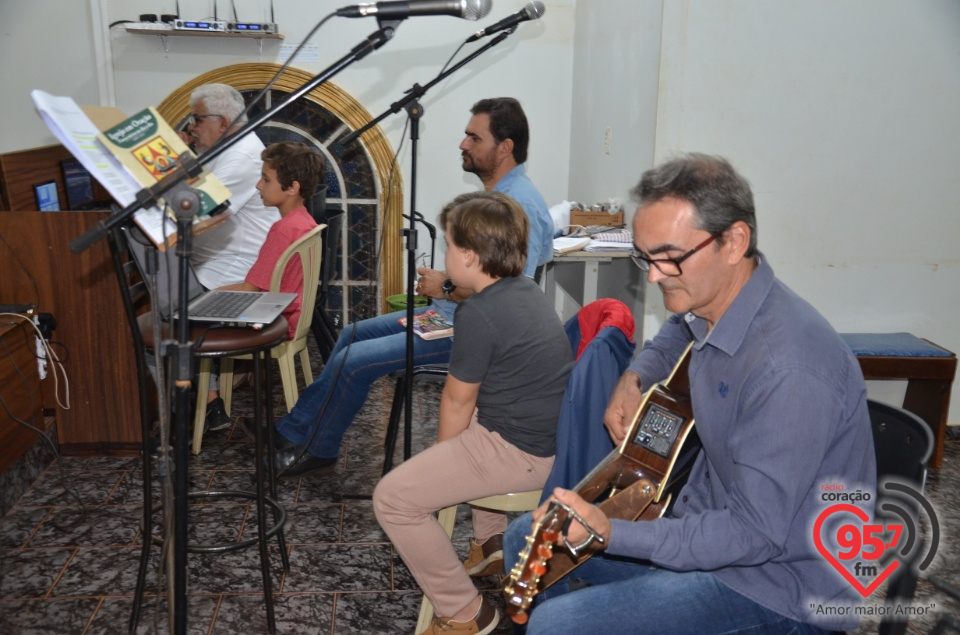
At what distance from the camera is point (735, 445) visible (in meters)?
1.33

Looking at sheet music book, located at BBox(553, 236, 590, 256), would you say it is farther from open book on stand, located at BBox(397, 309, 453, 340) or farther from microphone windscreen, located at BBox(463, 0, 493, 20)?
microphone windscreen, located at BBox(463, 0, 493, 20)

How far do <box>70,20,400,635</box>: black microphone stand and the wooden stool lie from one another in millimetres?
2541

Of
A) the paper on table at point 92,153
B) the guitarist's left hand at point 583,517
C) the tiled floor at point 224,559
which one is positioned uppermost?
the paper on table at point 92,153

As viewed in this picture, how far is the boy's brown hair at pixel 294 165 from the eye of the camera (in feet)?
10.5

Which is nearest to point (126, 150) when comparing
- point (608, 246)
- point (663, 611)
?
point (663, 611)

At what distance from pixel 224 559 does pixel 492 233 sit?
4.41 ft

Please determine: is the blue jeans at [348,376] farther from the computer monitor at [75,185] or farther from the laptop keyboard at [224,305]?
the computer monitor at [75,185]

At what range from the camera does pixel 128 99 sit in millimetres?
4777

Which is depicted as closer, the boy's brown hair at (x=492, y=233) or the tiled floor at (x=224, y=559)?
the boy's brown hair at (x=492, y=233)

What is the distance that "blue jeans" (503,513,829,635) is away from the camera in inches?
54.4

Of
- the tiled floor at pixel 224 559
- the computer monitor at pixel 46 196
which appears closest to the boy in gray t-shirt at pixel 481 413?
the tiled floor at pixel 224 559

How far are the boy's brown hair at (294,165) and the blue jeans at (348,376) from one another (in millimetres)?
613

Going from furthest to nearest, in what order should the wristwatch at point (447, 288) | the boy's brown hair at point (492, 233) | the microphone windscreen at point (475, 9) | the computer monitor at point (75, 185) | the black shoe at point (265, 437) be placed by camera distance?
the computer monitor at point (75, 185), the black shoe at point (265, 437), the wristwatch at point (447, 288), the boy's brown hair at point (492, 233), the microphone windscreen at point (475, 9)

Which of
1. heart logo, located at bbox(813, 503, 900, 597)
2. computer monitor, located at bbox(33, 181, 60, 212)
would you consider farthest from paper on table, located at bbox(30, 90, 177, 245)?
computer monitor, located at bbox(33, 181, 60, 212)
